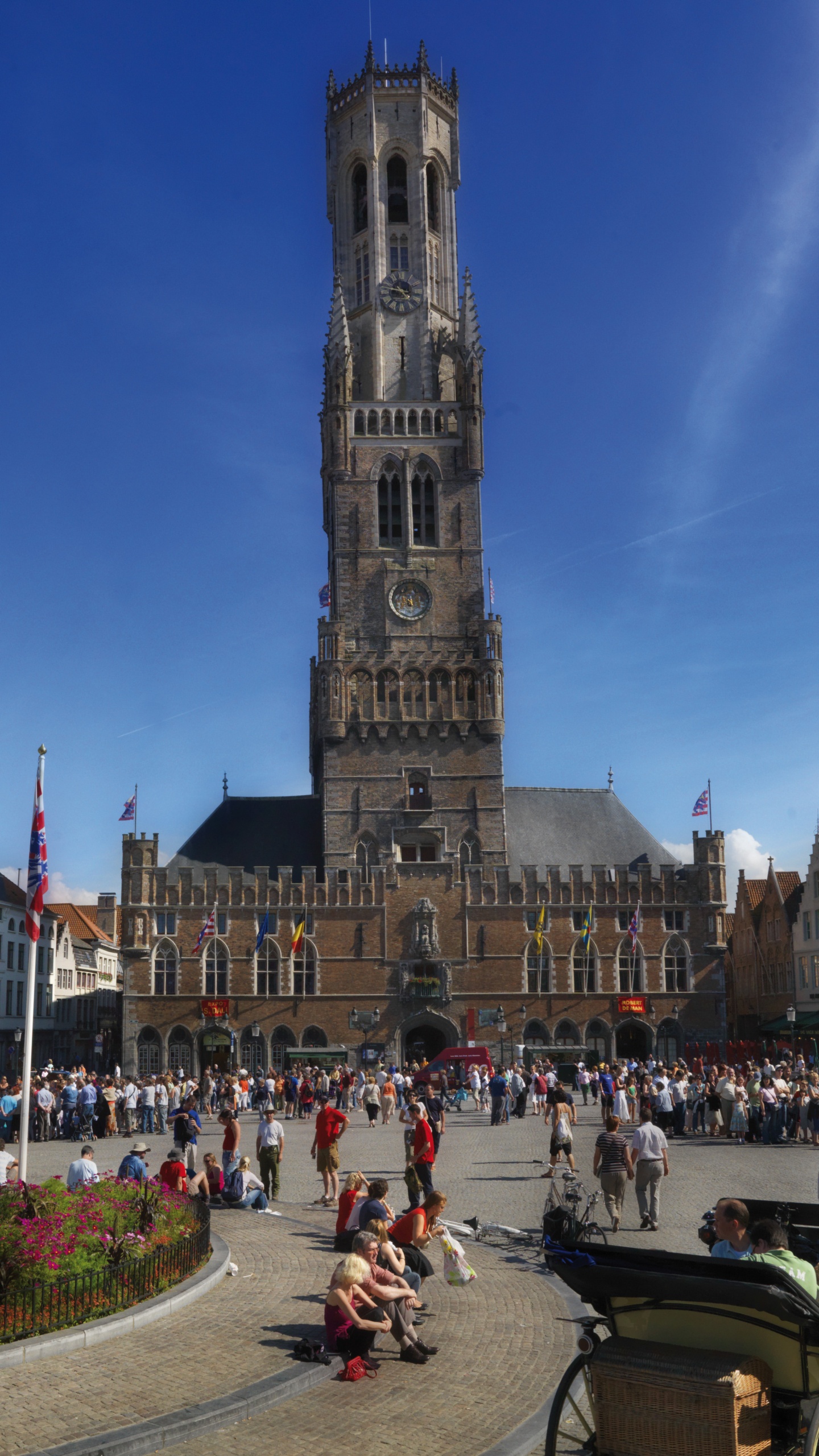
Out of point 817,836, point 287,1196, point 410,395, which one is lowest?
point 287,1196

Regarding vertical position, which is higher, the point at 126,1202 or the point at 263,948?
the point at 263,948

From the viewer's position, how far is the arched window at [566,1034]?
55.2m

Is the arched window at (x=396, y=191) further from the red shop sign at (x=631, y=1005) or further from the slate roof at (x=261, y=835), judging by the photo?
the red shop sign at (x=631, y=1005)

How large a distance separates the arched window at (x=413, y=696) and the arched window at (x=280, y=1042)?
15.6 m

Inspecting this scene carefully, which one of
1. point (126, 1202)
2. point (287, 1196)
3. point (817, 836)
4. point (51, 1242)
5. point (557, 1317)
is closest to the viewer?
point (51, 1242)

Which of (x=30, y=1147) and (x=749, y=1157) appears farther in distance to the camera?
(x=30, y=1147)

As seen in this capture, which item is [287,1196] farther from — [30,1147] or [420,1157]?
[30,1147]

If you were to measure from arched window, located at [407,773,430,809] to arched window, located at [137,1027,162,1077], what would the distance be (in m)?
15.7

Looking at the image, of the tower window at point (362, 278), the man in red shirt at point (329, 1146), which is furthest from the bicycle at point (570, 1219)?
the tower window at point (362, 278)

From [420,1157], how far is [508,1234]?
1.74 m

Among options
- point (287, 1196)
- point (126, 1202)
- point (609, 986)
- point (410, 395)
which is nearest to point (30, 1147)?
point (287, 1196)

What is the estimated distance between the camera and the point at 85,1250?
11.7m

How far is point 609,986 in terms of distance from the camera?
56.0 m

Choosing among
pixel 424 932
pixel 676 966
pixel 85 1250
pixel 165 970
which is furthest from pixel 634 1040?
pixel 85 1250
